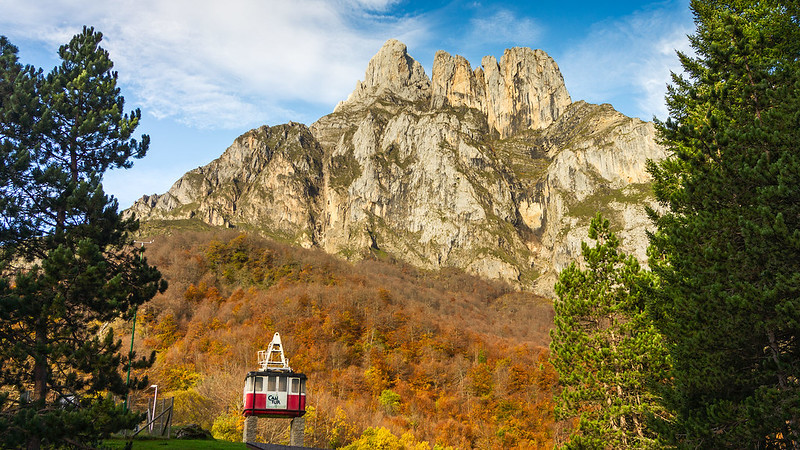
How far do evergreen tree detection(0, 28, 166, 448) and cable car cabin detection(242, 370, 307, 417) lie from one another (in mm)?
13856

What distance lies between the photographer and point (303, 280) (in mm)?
112688

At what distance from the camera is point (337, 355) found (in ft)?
248

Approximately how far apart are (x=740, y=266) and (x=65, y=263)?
17.1 m

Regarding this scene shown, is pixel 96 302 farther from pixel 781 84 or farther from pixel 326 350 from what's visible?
pixel 326 350

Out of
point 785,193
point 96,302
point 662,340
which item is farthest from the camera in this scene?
point 662,340

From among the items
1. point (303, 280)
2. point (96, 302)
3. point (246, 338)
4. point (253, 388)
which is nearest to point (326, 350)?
point (246, 338)

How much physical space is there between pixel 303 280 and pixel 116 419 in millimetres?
100968

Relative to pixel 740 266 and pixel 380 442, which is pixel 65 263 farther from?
pixel 380 442

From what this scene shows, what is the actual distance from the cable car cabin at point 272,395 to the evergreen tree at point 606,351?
15.7m

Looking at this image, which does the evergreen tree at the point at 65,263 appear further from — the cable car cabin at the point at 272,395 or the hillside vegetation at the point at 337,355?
the hillside vegetation at the point at 337,355

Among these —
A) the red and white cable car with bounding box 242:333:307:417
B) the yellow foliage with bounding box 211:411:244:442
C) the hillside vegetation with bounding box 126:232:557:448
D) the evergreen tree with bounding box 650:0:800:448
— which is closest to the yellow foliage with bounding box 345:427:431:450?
the hillside vegetation with bounding box 126:232:557:448

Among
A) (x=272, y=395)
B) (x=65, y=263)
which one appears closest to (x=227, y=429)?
(x=272, y=395)

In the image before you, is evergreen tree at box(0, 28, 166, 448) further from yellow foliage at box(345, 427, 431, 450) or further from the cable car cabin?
yellow foliage at box(345, 427, 431, 450)

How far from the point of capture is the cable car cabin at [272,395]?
30156 millimetres
